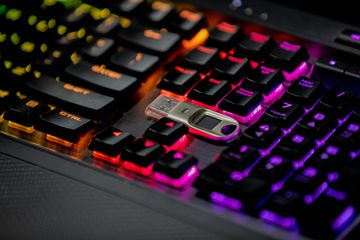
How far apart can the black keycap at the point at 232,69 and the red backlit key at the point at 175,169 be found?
131mm

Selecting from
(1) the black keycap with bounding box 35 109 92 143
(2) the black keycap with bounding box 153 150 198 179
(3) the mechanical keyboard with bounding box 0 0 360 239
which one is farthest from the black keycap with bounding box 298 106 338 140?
(1) the black keycap with bounding box 35 109 92 143

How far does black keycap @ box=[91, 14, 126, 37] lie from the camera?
860 mm

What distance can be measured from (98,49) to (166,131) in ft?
0.56

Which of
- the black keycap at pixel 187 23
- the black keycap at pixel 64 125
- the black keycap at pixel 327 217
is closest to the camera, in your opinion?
the black keycap at pixel 327 217

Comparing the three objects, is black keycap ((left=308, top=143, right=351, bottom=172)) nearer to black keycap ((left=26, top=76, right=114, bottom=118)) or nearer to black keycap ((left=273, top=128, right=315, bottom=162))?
black keycap ((left=273, top=128, right=315, bottom=162))

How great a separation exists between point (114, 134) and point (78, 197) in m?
0.07

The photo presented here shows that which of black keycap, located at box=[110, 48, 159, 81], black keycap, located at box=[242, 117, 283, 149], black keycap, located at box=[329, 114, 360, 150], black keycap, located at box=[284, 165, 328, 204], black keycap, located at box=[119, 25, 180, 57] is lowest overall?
black keycap, located at box=[110, 48, 159, 81]

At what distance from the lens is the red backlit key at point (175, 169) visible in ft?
2.20

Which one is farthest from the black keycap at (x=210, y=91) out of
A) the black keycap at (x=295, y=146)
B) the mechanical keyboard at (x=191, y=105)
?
the black keycap at (x=295, y=146)

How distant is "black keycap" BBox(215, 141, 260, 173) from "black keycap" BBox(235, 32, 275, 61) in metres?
0.16

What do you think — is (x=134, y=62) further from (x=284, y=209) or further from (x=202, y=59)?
(x=284, y=209)

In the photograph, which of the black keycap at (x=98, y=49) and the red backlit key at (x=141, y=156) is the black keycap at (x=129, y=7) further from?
the red backlit key at (x=141, y=156)

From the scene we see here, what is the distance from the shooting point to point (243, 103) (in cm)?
74

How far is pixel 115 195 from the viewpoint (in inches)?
27.1
